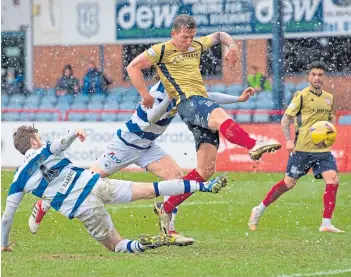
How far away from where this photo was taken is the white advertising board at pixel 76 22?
31297 millimetres

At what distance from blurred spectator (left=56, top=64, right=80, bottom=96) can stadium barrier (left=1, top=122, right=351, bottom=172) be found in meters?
4.42

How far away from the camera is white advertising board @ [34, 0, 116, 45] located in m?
31.3

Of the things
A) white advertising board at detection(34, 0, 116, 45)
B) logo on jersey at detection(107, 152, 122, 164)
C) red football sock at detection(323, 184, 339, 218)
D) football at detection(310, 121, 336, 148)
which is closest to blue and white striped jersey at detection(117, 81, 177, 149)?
logo on jersey at detection(107, 152, 122, 164)

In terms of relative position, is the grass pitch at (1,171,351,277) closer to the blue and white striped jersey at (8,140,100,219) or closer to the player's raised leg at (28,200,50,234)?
the player's raised leg at (28,200,50,234)

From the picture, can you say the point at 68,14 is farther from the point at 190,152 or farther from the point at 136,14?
the point at 190,152

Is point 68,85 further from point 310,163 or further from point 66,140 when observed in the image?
point 66,140

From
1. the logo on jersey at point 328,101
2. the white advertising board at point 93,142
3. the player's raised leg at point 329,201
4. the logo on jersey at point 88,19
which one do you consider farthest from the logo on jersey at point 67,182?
the logo on jersey at point 88,19

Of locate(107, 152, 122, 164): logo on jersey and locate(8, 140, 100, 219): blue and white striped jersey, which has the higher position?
locate(8, 140, 100, 219): blue and white striped jersey

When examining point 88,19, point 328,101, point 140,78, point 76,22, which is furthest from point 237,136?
point 76,22

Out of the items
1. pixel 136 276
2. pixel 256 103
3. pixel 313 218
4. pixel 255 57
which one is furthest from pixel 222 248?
pixel 255 57

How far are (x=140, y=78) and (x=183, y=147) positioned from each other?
1061cm

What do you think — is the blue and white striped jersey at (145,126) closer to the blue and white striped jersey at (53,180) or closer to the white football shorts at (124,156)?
the white football shorts at (124,156)

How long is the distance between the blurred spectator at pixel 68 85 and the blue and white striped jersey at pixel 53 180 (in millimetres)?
17586

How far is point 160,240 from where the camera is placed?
10258 millimetres
